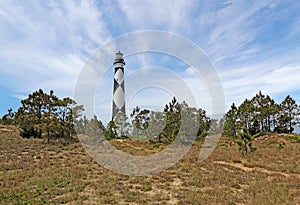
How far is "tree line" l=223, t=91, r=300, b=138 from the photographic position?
3812cm

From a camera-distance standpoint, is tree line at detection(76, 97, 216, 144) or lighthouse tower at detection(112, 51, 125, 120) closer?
tree line at detection(76, 97, 216, 144)

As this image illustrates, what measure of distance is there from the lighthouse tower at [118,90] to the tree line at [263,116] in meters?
18.2

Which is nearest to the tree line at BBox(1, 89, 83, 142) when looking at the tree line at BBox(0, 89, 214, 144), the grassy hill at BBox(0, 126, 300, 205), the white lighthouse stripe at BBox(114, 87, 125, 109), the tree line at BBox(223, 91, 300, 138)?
the tree line at BBox(0, 89, 214, 144)

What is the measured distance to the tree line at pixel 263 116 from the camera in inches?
1501

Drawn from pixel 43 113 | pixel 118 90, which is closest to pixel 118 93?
pixel 118 90

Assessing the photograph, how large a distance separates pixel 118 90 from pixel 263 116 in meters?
25.1

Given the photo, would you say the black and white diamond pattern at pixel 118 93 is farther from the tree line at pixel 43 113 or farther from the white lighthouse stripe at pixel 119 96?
the tree line at pixel 43 113

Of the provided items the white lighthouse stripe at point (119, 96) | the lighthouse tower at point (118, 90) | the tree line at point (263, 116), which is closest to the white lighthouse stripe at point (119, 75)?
the lighthouse tower at point (118, 90)

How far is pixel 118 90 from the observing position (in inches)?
1378

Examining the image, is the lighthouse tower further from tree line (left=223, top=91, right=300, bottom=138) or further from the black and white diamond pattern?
tree line (left=223, top=91, right=300, bottom=138)

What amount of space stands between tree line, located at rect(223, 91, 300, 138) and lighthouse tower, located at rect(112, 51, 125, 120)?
59.7 feet

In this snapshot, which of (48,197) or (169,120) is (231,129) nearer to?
(169,120)

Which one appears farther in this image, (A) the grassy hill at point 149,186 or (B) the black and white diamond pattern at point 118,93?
(B) the black and white diamond pattern at point 118,93

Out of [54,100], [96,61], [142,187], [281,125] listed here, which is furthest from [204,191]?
[281,125]
